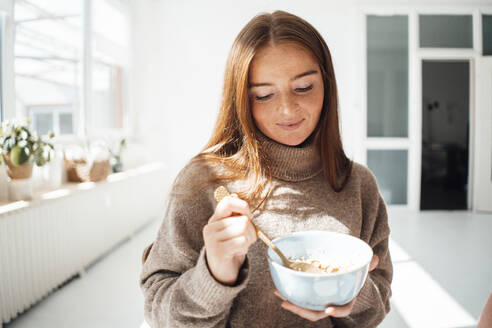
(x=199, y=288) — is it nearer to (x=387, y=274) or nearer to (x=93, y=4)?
(x=387, y=274)

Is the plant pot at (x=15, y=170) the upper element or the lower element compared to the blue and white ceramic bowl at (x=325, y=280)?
upper

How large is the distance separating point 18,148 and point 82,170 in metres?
0.81

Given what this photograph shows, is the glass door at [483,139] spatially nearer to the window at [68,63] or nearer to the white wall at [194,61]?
the white wall at [194,61]

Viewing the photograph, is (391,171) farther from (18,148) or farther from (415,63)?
(18,148)

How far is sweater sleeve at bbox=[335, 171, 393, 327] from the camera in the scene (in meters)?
0.70

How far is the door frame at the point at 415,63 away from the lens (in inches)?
179

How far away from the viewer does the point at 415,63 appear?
15.0ft

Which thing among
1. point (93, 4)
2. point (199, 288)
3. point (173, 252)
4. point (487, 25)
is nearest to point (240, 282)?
point (199, 288)

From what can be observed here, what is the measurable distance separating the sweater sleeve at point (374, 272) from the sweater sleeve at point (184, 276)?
0.29 m

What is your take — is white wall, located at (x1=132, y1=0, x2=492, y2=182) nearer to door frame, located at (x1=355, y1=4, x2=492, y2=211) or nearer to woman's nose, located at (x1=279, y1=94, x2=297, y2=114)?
door frame, located at (x1=355, y1=4, x2=492, y2=211)

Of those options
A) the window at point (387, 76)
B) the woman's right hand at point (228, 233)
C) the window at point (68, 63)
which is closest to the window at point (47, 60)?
the window at point (68, 63)

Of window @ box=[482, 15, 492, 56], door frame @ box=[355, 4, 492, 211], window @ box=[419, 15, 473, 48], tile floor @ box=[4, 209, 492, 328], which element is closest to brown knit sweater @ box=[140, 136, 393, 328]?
tile floor @ box=[4, 209, 492, 328]

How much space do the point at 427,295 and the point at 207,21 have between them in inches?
170

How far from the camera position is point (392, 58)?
4652mm
